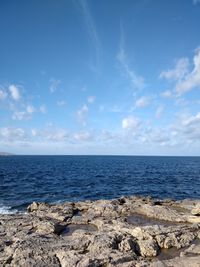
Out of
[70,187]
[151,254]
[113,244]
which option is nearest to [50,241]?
[113,244]

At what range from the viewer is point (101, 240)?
18406 millimetres

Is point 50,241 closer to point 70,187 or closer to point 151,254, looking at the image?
point 151,254

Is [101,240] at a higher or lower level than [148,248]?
higher

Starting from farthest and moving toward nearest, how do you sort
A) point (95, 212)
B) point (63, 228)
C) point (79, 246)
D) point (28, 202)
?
point (28, 202), point (95, 212), point (63, 228), point (79, 246)

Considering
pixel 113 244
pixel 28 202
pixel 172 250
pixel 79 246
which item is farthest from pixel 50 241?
pixel 28 202

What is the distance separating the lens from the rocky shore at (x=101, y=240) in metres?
15.6

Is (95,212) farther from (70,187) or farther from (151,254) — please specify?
(70,187)

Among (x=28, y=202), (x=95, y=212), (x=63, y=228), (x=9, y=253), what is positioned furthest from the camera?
(x=28, y=202)

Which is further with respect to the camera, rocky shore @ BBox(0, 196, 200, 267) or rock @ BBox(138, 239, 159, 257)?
rock @ BBox(138, 239, 159, 257)

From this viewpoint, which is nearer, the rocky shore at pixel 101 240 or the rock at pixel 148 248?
the rocky shore at pixel 101 240

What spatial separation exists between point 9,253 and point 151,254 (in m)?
9.59

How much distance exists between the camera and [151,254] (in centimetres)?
1798

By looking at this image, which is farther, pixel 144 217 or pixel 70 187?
pixel 70 187

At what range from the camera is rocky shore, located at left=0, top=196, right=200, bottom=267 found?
15.6 meters
